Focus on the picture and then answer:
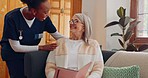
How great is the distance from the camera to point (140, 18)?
343 centimetres

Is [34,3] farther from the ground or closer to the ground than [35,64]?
farther from the ground

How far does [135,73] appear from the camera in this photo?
6.34ft

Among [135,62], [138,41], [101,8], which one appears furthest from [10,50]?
[138,41]

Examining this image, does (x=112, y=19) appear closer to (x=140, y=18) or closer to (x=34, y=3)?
(x=140, y=18)

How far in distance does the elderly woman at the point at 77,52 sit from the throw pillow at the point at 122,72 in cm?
6

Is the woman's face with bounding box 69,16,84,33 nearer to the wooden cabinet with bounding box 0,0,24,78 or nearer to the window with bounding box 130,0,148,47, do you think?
the window with bounding box 130,0,148,47

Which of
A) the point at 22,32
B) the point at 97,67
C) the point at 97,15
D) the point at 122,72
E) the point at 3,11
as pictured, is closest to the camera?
the point at 122,72

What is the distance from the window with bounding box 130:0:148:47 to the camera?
3.38 meters

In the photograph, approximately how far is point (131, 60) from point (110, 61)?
211 mm

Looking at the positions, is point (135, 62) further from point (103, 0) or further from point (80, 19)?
point (103, 0)

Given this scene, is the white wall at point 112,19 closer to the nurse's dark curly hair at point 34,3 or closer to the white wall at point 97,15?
the white wall at point 97,15

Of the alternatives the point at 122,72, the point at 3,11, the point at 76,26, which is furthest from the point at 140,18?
the point at 3,11

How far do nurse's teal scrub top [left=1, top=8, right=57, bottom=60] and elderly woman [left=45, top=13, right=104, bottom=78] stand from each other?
0.23 m

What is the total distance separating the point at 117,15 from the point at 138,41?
0.46 m
